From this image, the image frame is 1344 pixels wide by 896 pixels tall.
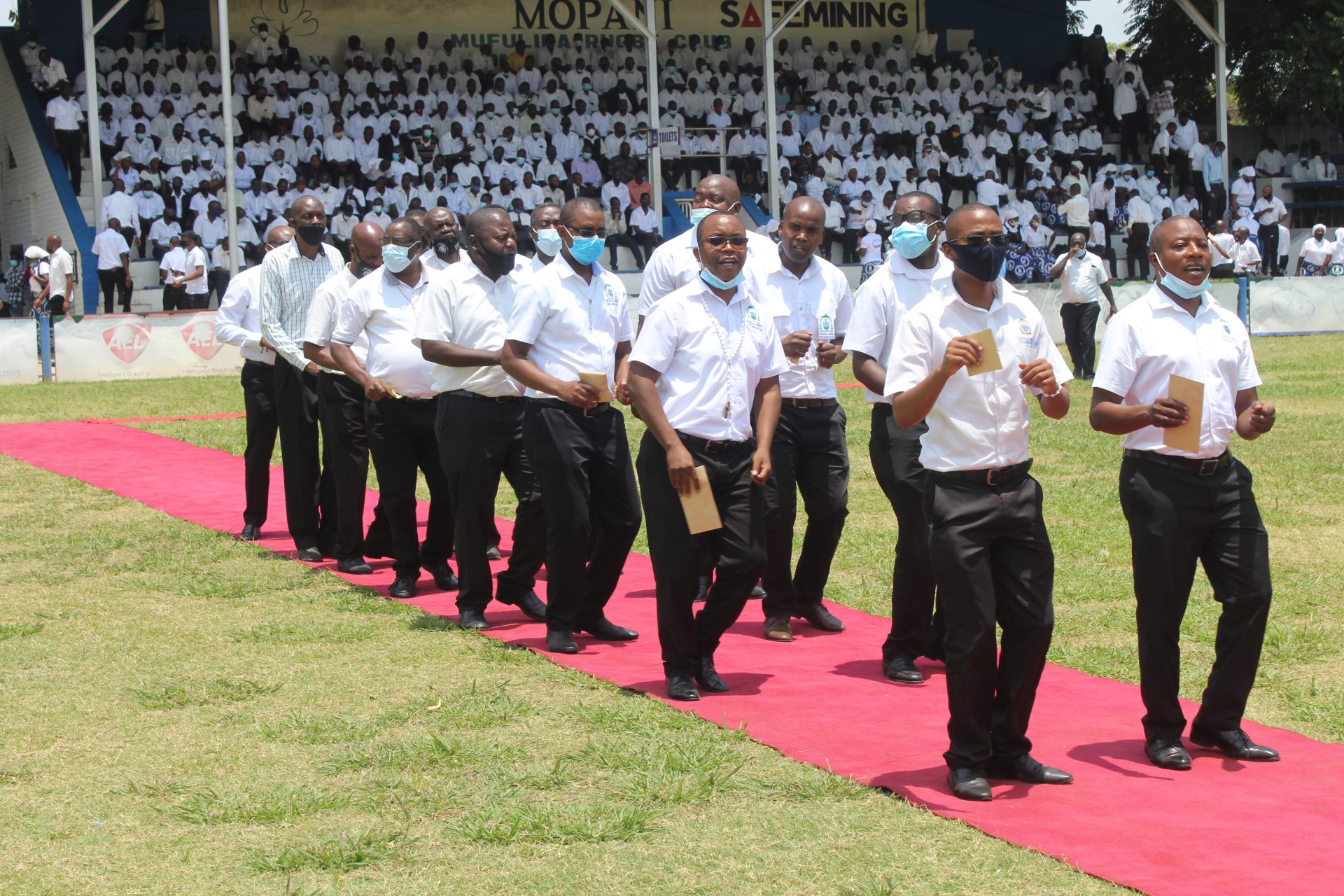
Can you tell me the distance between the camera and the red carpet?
4.50m

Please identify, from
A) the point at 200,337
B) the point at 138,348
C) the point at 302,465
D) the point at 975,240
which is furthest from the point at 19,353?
the point at 975,240

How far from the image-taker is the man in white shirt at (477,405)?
7656 mm

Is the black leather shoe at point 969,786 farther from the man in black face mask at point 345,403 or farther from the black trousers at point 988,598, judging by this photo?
the man in black face mask at point 345,403

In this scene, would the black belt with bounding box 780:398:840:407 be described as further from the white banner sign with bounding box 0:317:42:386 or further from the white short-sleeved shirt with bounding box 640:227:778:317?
A: the white banner sign with bounding box 0:317:42:386

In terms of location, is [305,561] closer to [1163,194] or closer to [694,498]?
[694,498]

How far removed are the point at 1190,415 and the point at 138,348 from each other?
19.8m

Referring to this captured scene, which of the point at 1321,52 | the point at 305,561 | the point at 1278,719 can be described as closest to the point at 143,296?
the point at 305,561

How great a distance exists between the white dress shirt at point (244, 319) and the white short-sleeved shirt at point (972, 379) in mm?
5803

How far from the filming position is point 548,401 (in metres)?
7.03

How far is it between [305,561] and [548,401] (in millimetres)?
3211

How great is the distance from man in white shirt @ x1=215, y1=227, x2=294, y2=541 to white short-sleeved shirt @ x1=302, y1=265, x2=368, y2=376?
1.20 meters

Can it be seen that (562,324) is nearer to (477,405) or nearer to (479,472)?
(477,405)

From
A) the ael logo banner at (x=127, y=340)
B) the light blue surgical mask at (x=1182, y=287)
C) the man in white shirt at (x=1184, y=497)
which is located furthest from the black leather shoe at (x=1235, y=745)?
the ael logo banner at (x=127, y=340)

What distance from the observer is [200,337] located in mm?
22906
